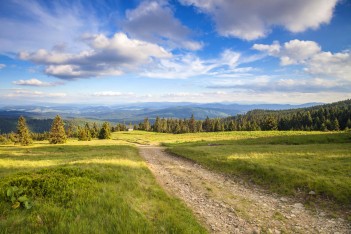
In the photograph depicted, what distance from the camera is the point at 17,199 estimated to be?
20.9ft

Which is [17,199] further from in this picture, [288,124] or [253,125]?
[288,124]

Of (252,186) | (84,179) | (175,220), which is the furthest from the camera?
(252,186)

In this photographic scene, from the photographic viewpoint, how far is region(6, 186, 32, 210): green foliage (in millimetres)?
5995

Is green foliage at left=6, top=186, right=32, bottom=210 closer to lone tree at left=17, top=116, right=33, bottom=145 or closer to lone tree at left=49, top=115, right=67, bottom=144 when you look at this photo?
lone tree at left=49, top=115, right=67, bottom=144

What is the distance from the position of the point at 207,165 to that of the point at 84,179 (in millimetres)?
13559

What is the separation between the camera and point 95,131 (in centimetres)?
11838

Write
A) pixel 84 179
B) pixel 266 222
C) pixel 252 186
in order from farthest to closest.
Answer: pixel 252 186
pixel 84 179
pixel 266 222

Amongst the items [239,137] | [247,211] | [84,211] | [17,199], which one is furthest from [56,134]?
[247,211]

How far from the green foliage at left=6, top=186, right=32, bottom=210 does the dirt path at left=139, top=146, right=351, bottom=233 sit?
582cm

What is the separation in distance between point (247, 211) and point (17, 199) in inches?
336

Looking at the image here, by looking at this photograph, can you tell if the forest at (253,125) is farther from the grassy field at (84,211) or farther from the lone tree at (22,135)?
the grassy field at (84,211)

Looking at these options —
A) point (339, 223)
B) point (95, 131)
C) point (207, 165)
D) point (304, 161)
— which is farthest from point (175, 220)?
point (95, 131)

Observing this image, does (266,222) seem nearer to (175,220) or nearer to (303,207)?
(303,207)

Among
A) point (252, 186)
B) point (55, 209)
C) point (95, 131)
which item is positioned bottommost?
point (95, 131)
